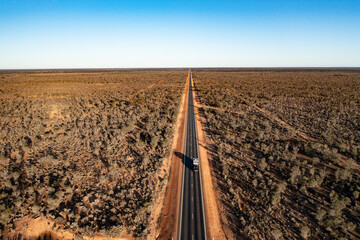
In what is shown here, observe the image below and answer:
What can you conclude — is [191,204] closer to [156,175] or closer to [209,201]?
[209,201]

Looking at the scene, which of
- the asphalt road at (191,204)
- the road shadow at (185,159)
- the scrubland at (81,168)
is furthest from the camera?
the road shadow at (185,159)

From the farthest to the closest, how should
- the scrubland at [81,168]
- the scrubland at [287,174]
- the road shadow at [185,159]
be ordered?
the road shadow at [185,159], the scrubland at [81,168], the scrubland at [287,174]

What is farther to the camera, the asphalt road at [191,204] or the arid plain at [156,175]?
the arid plain at [156,175]

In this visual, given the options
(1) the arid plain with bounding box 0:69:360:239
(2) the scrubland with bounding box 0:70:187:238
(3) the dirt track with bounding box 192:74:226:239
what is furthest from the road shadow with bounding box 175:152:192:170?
(2) the scrubland with bounding box 0:70:187:238

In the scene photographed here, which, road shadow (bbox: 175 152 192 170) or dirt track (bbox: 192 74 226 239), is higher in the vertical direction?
road shadow (bbox: 175 152 192 170)

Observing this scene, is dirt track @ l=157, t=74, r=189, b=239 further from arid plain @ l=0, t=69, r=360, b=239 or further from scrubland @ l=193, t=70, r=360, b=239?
scrubland @ l=193, t=70, r=360, b=239

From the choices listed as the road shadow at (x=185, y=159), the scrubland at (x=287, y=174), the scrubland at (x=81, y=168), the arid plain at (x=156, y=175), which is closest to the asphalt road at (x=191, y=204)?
the road shadow at (x=185, y=159)

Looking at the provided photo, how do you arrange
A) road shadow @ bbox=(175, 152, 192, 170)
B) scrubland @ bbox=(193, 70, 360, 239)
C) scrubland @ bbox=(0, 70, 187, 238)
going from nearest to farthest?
scrubland @ bbox=(193, 70, 360, 239), scrubland @ bbox=(0, 70, 187, 238), road shadow @ bbox=(175, 152, 192, 170)

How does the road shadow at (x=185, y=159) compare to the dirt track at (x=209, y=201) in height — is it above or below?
above

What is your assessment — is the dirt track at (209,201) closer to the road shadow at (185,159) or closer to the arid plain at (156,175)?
the arid plain at (156,175)

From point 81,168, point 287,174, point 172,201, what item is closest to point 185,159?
point 172,201

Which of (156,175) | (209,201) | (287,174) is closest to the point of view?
(209,201)

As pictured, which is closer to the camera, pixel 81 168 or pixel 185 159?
pixel 81 168
